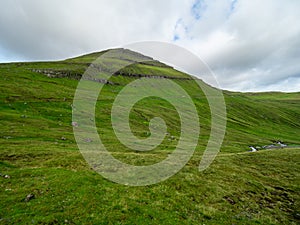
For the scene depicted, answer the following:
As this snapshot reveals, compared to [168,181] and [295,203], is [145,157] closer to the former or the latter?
[168,181]

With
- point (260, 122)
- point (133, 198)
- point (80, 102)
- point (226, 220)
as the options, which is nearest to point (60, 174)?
point (133, 198)

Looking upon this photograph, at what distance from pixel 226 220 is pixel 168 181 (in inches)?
333

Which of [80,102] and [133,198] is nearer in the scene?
[133,198]

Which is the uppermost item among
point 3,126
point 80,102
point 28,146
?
point 80,102

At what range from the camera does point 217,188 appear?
24812 millimetres

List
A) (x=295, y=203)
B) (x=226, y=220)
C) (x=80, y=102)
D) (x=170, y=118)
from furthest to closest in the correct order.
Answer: (x=170, y=118)
(x=80, y=102)
(x=295, y=203)
(x=226, y=220)

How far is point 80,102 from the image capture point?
84688mm

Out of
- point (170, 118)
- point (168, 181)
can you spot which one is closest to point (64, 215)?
point (168, 181)

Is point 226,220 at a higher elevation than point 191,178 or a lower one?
lower

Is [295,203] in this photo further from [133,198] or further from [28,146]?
[28,146]

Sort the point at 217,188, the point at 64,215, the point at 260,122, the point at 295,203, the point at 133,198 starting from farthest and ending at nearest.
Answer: the point at 260,122 → the point at 217,188 → the point at 295,203 → the point at 133,198 → the point at 64,215

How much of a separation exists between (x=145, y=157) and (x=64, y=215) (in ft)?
60.0

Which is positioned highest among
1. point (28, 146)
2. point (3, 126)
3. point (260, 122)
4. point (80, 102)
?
point (80, 102)

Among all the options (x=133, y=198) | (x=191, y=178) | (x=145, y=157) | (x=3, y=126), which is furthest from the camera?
(x=3, y=126)
